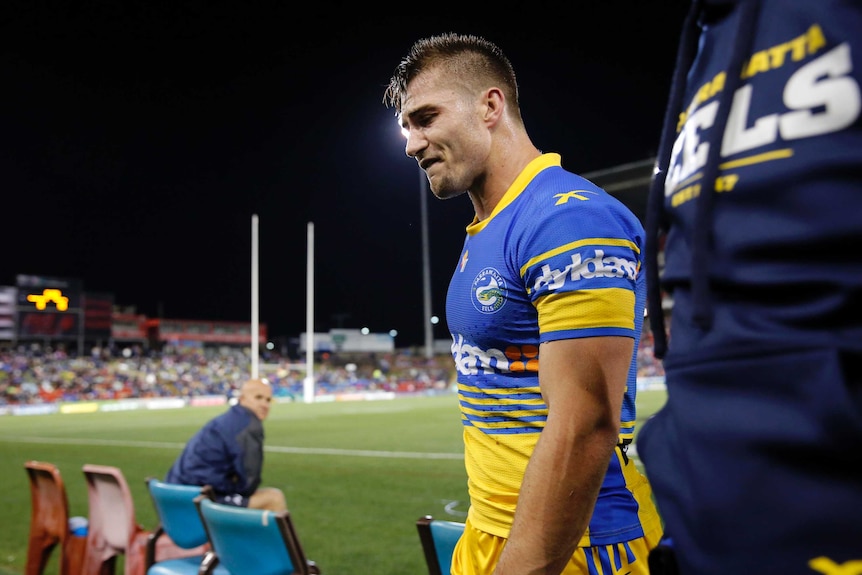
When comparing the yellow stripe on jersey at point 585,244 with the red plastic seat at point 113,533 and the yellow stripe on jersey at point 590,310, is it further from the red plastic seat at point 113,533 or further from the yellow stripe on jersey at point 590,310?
the red plastic seat at point 113,533

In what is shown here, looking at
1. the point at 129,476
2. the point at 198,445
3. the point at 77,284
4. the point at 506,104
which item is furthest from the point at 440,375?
the point at 506,104

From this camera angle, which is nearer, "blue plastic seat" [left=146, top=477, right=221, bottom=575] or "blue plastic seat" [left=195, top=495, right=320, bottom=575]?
"blue plastic seat" [left=195, top=495, right=320, bottom=575]

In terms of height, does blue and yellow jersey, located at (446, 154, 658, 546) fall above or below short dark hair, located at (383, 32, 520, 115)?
below

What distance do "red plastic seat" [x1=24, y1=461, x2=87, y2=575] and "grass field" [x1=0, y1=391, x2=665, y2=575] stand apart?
195cm

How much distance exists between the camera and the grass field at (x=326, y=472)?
7.66 meters

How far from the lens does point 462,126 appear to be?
209cm

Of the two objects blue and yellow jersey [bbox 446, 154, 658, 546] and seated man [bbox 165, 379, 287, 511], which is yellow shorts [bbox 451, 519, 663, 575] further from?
seated man [bbox 165, 379, 287, 511]

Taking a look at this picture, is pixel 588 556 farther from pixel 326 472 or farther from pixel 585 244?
pixel 326 472

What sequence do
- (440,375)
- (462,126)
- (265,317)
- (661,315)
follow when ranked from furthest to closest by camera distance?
(265,317), (440,375), (462,126), (661,315)

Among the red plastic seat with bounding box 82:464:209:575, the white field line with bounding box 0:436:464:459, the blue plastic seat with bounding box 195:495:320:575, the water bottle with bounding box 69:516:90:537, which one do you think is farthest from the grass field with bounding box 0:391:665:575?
the blue plastic seat with bounding box 195:495:320:575

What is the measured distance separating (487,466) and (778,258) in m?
1.29

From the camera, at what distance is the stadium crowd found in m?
43.6

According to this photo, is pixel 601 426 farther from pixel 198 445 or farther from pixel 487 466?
pixel 198 445

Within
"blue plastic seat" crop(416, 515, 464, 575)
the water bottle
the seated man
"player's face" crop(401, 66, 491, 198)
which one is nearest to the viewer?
"player's face" crop(401, 66, 491, 198)
